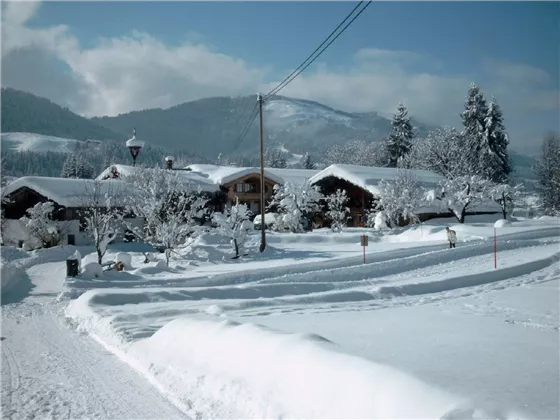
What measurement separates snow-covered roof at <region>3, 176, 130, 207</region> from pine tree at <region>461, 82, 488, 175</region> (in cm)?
3806

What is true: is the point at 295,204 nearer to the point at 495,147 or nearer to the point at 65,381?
the point at 65,381

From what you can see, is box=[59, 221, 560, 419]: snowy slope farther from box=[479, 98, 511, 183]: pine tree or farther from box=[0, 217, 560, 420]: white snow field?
box=[479, 98, 511, 183]: pine tree

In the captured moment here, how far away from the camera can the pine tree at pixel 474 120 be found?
52344 millimetres

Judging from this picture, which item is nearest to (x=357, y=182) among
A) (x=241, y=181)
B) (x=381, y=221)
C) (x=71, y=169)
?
(x=381, y=221)

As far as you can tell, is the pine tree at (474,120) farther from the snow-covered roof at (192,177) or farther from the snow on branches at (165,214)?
the snow on branches at (165,214)

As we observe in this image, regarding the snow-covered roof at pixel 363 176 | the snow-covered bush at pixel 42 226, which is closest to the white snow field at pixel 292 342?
the snow-covered bush at pixel 42 226

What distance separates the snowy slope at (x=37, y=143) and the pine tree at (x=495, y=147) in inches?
6388

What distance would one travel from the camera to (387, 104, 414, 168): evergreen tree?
65.7 metres

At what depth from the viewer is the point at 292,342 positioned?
6.06m

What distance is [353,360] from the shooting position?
525cm

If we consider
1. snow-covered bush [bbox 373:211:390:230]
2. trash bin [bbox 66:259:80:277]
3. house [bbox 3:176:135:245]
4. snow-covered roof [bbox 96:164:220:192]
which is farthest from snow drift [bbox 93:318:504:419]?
snow-covered roof [bbox 96:164:220:192]

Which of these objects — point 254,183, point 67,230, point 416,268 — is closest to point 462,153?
point 254,183

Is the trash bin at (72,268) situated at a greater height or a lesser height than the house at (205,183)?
lesser

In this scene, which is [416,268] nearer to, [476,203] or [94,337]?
[94,337]
